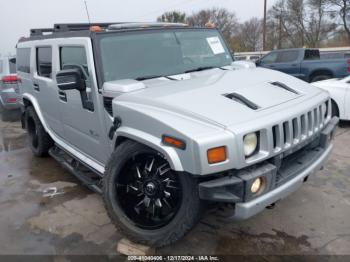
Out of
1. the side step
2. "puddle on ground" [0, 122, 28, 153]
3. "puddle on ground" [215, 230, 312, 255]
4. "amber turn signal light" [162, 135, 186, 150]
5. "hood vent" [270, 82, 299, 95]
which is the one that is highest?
"hood vent" [270, 82, 299, 95]

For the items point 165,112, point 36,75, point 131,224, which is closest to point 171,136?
point 165,112

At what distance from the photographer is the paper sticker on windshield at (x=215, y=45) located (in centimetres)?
424

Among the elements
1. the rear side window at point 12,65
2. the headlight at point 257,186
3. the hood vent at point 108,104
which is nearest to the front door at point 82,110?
the hood vent at point 108,104

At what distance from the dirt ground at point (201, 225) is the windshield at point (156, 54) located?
1498 mm

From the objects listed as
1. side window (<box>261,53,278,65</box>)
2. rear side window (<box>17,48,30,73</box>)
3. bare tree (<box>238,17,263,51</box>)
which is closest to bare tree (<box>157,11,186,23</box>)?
bare tree (<box>238,17,263,51</box>)

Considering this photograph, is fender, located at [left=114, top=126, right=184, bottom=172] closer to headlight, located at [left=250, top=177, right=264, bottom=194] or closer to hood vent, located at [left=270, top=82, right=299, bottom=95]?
headlight, located at [left=250, top=177, right=264, bottom=194]

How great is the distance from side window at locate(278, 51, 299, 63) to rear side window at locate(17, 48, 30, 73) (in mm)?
8663

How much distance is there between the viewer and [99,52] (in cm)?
339

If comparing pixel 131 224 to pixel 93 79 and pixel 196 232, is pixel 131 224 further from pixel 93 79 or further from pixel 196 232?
pixel 93 79

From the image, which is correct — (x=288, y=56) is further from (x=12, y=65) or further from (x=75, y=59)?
(x=75, y=59)

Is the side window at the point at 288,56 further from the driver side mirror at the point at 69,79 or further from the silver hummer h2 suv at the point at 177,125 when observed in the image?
the driver side mirror at the point at 69,79

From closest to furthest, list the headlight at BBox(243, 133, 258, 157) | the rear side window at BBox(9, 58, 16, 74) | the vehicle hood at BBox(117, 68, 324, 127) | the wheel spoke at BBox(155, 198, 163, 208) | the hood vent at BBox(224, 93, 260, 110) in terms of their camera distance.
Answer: the headlight at BBox(243, 133, 258, 157)
the vehicle hood at BBox(117, 68, 324, 127)
the hood vent at BBox(224, 93, 260, 110)
the wheel spoke at BBox(155, 198, 163, 208)
the rear side window at BBox(9, 58, 16, 74)

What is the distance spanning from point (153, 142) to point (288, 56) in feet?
34.2

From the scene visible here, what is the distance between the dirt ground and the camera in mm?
3098
